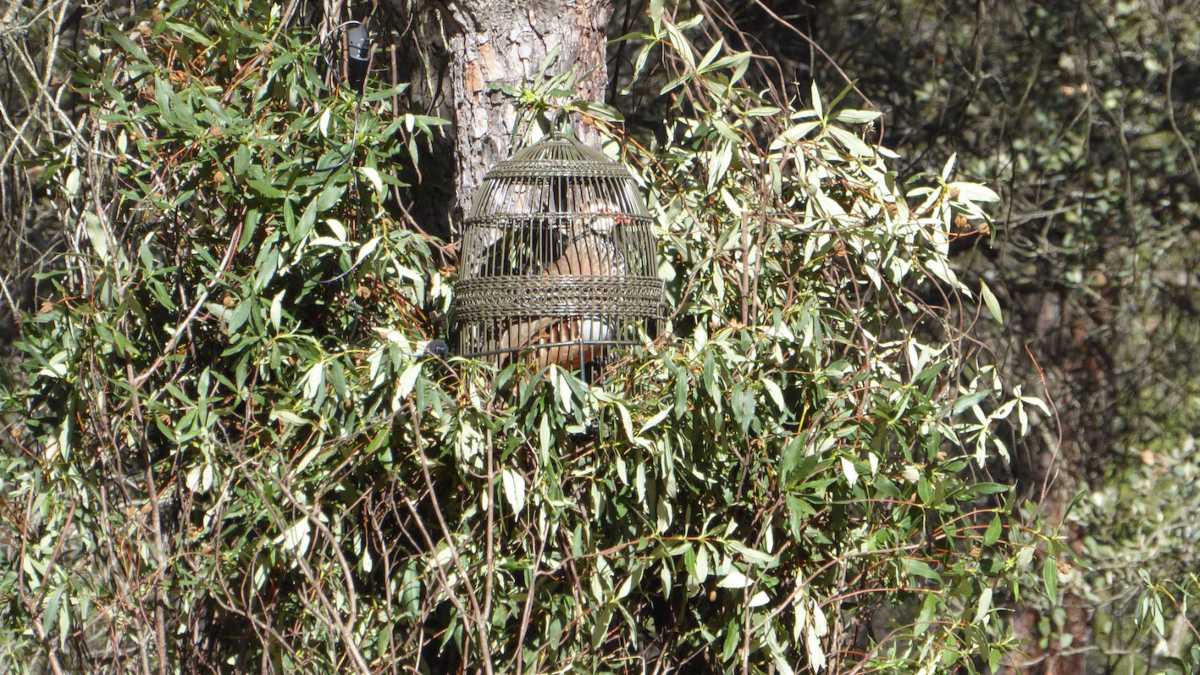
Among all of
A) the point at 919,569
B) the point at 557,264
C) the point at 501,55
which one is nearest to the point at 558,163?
the point at 557,264

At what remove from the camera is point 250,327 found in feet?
9.84

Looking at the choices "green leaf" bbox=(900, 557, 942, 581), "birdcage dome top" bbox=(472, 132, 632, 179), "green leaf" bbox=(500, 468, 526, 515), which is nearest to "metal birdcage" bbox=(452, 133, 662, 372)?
"birdcage dome top" bbox=(472, 132, 632, 179)

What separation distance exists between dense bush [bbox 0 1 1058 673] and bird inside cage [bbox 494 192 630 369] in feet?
0.31

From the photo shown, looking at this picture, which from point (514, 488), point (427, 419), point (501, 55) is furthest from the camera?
point (501, 55)

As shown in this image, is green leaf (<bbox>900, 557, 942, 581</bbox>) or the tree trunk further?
the tree trunk

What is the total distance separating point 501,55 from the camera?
10.9ft

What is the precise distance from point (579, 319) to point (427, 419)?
381 mm

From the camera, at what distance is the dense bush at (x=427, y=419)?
2918 mm

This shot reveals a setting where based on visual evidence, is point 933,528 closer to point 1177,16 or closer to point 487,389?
point 487,389

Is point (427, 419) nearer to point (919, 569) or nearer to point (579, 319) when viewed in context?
point (579, 319)

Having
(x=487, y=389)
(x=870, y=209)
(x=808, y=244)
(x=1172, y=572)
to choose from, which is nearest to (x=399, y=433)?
(x=487, y=389)

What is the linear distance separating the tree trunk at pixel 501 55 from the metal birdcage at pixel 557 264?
271 millimetres

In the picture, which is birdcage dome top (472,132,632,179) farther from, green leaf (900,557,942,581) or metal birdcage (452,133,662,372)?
green leaf (900,557,942,581)

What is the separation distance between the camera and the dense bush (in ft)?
9.57
